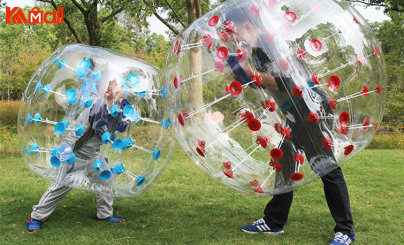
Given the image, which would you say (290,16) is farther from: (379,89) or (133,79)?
(133,79)

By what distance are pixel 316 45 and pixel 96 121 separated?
2.13 metres

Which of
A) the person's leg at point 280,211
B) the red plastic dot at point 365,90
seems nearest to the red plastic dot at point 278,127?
the red plastic dot at point 365,90

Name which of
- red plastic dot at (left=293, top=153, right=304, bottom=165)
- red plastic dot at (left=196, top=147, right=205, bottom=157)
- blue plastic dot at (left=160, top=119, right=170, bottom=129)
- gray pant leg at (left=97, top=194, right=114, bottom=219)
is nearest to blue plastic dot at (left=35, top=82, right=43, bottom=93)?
blue plastic dot at (left=160, top=119, right=170, bottom=129)

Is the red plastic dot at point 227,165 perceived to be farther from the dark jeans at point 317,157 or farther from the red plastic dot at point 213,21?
the red plastic dot at point 213,21

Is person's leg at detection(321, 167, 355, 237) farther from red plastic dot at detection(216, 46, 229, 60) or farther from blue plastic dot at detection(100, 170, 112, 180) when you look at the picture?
blue plastic dot at detection(100, 170, 112, 180)

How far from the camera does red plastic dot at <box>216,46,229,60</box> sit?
120 inches

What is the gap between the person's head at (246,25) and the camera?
119 inches

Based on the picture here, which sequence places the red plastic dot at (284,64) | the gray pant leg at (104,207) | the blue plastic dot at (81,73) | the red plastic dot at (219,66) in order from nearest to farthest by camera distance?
1. the red plastic dot at (284,64)
2. the red plastic dot at (219,66)
3. the blue plastic dot at (81,73)
4. the gray pant leg at (104,207)

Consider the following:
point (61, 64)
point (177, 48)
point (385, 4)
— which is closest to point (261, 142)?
point (177, 48)

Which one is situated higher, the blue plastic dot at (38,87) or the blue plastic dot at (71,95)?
the blue plastic dot at (38,87)

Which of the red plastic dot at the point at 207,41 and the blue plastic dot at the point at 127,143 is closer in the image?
the red plastic dot at the point at 207,41

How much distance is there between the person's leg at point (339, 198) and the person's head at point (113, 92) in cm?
218

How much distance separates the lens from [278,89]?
301 cm

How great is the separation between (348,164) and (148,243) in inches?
201
